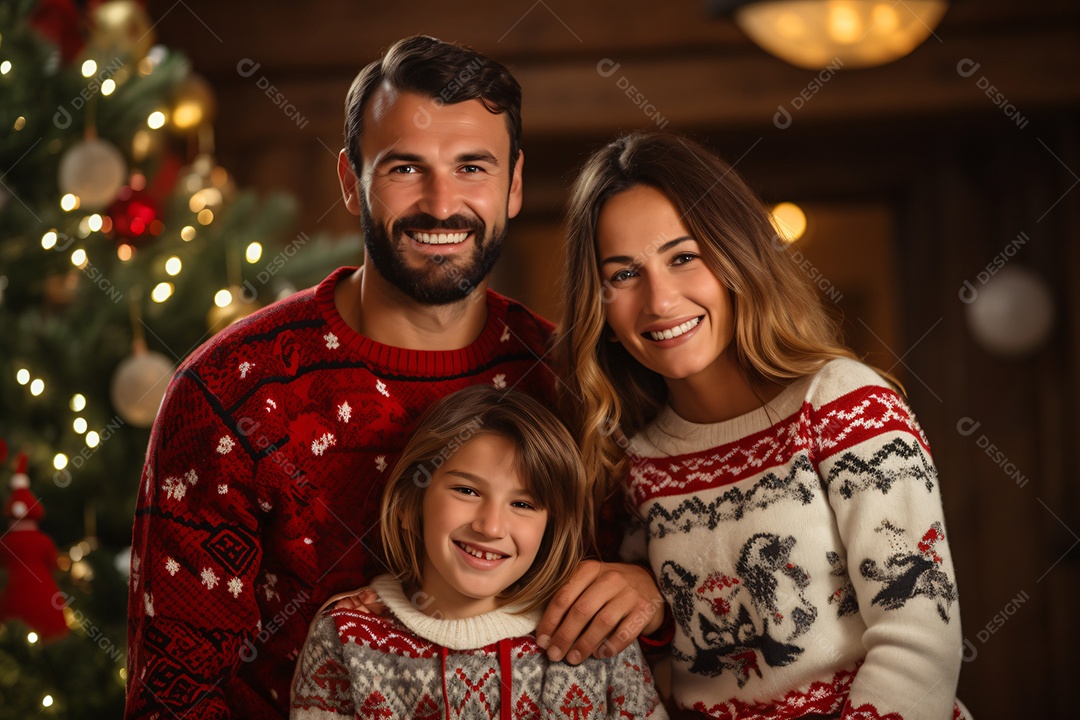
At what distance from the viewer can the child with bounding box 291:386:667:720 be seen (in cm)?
175

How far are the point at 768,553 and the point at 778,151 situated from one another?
11.4ft

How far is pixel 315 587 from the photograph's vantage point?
1.95 metres

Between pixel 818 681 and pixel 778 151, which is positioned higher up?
pixel 778 151

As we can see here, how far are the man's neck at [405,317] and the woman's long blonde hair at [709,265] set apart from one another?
18 centimetres

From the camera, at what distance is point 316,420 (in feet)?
6.37

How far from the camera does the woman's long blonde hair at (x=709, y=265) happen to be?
1.83 meters

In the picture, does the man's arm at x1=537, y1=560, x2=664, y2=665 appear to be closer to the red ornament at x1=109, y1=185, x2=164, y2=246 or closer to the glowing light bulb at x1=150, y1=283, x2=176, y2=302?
the glowing light bulb at x1=150, y1=283, x2=176, y2=302

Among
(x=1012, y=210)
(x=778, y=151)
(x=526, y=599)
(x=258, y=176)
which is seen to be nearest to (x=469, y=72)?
(x=526, y=599)

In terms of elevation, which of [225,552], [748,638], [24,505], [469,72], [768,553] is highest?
[469,72]

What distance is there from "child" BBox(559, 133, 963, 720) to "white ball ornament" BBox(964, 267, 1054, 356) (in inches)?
121

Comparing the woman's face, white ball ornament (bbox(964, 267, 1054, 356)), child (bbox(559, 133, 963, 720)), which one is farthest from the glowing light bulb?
white ball ornament (bbox(964, 267, 1054, 356))

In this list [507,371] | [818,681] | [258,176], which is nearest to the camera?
[818,681]

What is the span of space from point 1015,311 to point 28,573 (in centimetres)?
388

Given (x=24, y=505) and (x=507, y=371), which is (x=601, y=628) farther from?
(x=24, y=505)
